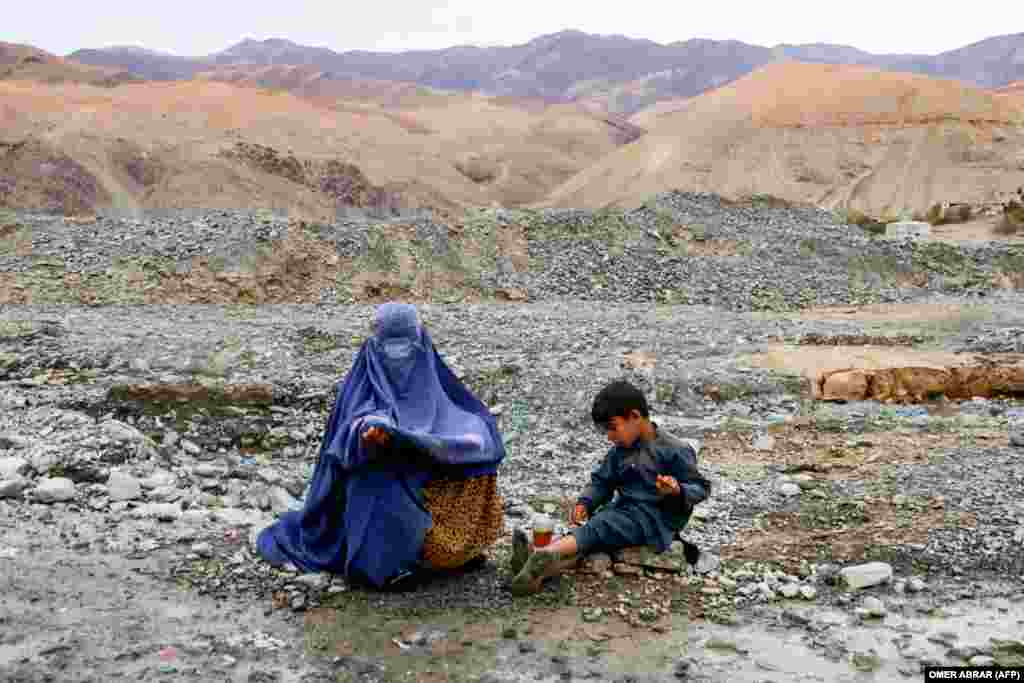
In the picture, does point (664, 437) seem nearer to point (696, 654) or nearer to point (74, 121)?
point (696, 654)

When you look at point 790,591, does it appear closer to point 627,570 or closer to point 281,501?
point 627,570

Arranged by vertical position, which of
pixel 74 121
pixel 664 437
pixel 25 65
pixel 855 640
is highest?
pixel 25 65

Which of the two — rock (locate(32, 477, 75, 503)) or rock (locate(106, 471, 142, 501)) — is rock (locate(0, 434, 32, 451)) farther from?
rock (locate(106, 471, 142, 501))

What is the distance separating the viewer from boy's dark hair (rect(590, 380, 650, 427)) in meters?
3.63

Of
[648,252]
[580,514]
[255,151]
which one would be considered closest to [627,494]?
[580,514]

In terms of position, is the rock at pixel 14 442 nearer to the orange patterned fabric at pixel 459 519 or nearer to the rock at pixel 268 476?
the rock at pixel 268 476

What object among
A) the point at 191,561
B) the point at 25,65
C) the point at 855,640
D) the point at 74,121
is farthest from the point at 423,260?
the point at 25,65

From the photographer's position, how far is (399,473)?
368cm

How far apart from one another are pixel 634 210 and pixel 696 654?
12.8 m

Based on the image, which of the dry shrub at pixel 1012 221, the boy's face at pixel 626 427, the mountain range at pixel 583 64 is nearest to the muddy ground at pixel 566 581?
the boy's face at pixel 626 427

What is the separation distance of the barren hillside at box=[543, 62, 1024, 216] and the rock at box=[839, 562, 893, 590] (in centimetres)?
2607

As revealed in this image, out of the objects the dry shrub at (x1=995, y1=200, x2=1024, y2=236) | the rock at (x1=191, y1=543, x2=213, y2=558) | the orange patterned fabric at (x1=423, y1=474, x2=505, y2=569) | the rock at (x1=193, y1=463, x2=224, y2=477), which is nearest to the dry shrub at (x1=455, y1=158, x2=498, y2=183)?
the dry shrub at (x1=995, y1=200, x2=1024, y2=236)

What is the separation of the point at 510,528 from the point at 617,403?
129cm

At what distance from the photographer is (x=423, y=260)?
1344cm
